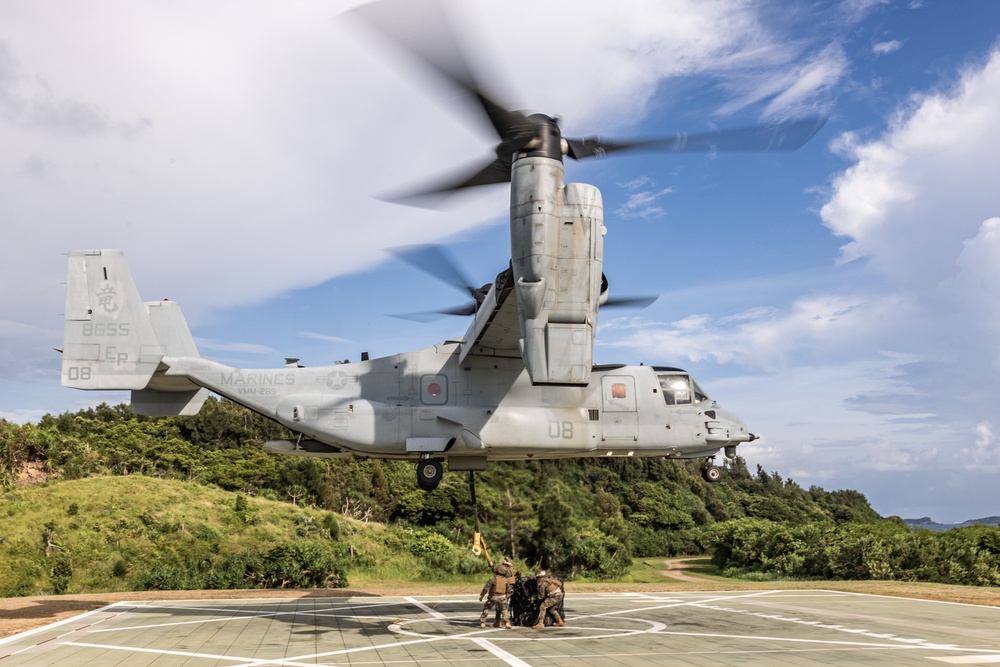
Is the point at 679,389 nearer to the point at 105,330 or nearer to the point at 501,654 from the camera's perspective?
the point at 501,654

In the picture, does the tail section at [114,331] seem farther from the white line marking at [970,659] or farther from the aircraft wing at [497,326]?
the white line marking at [970,659]

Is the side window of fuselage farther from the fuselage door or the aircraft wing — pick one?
the aircraft wing

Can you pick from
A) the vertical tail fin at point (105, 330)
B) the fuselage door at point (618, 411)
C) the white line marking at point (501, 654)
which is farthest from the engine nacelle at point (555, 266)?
the vertical tail fin at point (105, 330)

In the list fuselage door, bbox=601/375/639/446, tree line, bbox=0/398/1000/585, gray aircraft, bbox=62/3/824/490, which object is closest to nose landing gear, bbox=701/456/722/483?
gray aircraft, bbox=62/3/824/490

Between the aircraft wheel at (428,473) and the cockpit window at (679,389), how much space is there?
17.9ft

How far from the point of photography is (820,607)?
18641 mm

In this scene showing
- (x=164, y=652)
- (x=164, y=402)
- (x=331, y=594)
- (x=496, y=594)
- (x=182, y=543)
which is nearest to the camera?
(x=164, y=652)

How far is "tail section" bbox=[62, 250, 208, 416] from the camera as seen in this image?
16156 mm

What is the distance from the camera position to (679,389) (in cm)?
1761

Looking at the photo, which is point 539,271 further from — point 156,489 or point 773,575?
point 156,489

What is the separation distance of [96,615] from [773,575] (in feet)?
92.0

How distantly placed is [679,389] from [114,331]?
41.5ft

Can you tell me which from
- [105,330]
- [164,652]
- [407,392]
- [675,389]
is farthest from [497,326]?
[105,330]

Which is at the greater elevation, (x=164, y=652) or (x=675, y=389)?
(x=675, y=389)
